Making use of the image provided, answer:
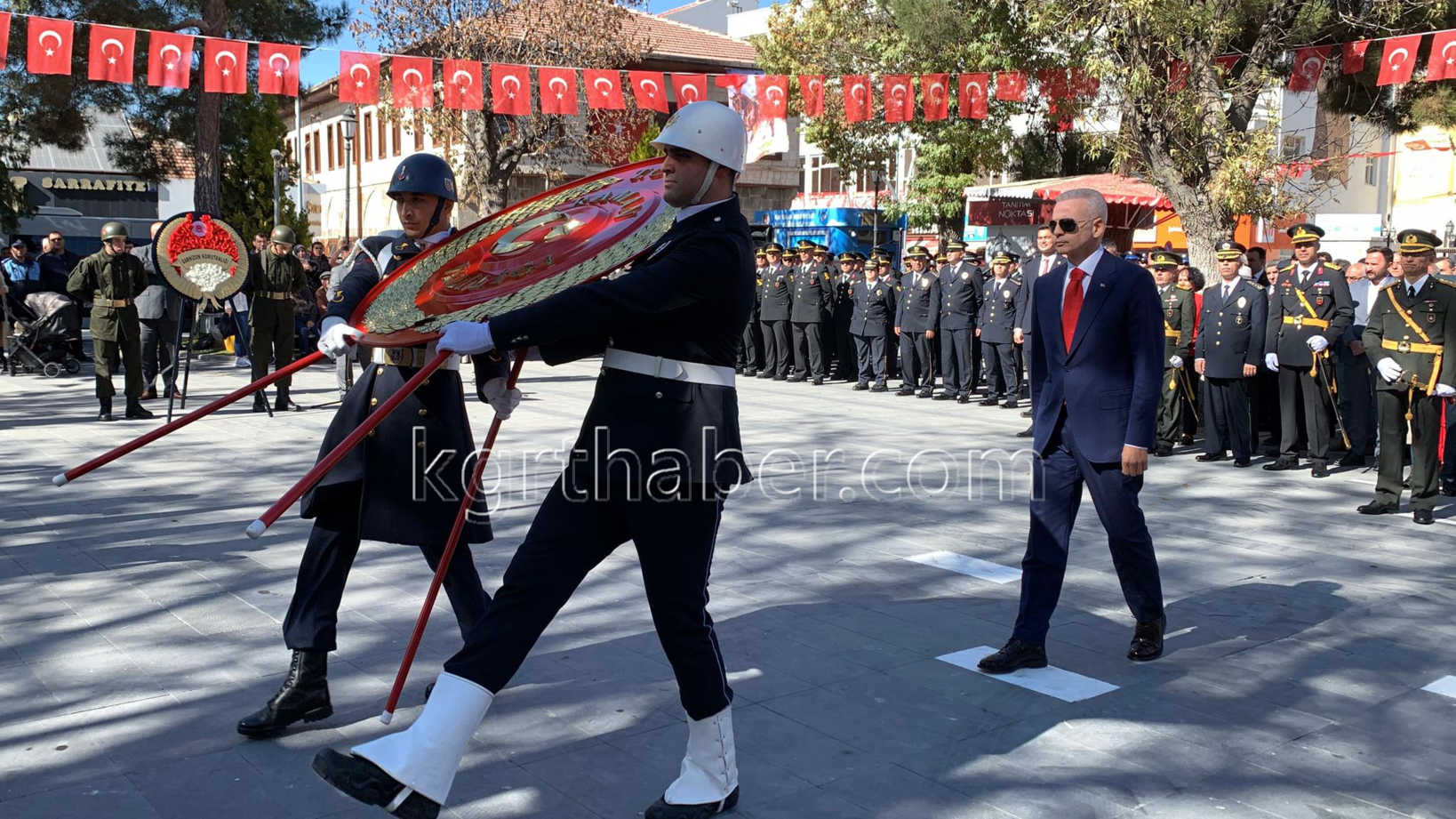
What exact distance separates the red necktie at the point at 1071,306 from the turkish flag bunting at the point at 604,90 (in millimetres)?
13526

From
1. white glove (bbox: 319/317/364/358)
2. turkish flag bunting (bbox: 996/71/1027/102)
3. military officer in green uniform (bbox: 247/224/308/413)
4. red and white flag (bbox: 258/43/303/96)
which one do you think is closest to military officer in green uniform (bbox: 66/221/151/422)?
military officer in green uniform (bbox: 247/224/308/413)

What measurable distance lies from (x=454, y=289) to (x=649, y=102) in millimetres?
14785

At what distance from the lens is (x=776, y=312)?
1845cm

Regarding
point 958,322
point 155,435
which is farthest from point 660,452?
point 958,322

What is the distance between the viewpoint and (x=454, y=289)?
3.89m

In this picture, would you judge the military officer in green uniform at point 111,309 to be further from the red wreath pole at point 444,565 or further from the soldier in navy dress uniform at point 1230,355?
the soldier in navy dress uniform at point 1230,355

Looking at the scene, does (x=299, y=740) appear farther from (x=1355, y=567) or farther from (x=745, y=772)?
(x=1355, y=567)

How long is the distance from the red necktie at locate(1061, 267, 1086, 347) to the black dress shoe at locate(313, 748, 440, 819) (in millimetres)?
3072

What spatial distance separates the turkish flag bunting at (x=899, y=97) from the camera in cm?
1734

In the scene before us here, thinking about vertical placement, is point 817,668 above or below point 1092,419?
below

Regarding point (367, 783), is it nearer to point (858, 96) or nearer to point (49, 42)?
point (49, 42)

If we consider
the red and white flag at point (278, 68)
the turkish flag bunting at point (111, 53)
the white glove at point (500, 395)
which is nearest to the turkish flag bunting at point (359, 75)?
the red and white flag at point (278, 68)

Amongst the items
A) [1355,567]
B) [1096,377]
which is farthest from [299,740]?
[1355,567]

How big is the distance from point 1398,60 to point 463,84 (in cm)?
1168
